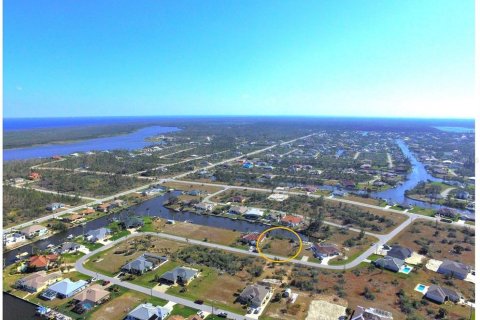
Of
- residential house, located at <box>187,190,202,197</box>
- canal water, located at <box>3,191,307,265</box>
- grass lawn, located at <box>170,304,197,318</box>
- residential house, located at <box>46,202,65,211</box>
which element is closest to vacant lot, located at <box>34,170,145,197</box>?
residential house, located at <box>46,202,65,211</box>

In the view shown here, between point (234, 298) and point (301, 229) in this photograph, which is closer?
point (234, 298)

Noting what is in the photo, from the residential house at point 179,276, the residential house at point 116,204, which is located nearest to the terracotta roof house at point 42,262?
the residential house at point 179,276

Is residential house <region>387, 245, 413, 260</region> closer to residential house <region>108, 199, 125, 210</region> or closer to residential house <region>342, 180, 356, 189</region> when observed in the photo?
residential house <region>342, 180, 356, 189</region>

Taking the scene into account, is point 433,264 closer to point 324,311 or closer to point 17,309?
point 324,311

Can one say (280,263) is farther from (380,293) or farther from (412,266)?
(412,266)

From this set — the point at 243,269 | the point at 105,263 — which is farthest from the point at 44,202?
the point at 243,269

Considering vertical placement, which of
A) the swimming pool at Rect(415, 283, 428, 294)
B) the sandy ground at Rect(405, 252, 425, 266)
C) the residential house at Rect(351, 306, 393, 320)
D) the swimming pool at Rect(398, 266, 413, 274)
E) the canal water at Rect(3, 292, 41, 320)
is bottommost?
the canal water at Rect(3, 292, 41, 320)
